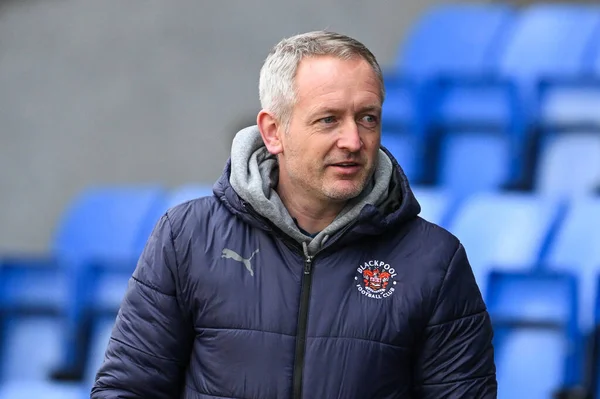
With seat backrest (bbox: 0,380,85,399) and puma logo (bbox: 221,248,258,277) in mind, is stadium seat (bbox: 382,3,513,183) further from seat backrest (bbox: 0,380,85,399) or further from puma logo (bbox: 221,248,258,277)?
puma logo (bbox: 221,248,258,277)

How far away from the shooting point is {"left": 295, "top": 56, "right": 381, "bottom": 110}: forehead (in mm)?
1724

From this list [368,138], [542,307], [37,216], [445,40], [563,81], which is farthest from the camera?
[37,216]

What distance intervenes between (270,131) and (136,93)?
2.86m

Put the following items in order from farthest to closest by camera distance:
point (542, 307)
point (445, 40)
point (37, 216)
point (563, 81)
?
point (37, 216), point (445, 40), point (563, 81), point (542, 307)

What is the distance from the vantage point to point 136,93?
15.2 ft

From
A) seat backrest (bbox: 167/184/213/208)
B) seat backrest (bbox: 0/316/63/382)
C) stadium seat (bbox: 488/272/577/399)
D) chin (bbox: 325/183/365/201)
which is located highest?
seat backrest (bbox: 167/184/213/208)

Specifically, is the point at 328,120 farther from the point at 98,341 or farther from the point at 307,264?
the point at 98,341

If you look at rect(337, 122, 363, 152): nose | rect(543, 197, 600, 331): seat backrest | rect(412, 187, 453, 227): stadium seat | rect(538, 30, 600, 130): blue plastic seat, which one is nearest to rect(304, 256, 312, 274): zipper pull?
rect(337, 122, 363, 152): nose

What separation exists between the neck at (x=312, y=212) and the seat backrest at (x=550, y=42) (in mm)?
2243

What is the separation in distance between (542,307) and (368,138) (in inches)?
57.0

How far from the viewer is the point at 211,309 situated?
1737mm

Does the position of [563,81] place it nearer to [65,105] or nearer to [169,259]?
[65,105]

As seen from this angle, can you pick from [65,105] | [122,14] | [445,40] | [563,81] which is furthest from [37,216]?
[563,81]

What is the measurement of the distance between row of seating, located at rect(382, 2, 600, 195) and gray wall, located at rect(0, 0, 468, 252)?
1.63 ft
